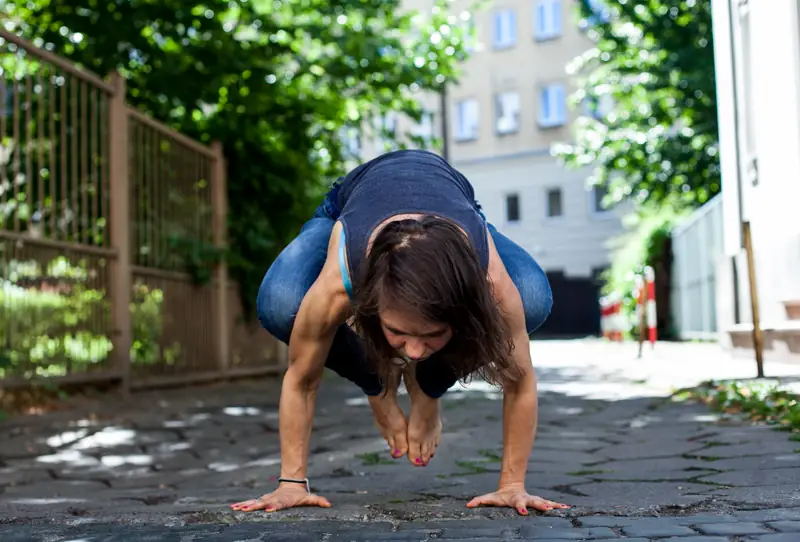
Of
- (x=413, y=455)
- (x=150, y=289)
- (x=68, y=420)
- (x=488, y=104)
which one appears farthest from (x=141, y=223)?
(x=488, y=104)

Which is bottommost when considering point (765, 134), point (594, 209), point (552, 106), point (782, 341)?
Answer: point (782, 341)

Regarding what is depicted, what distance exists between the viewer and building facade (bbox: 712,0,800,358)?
7219 millimetres

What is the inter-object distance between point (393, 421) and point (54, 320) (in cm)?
393

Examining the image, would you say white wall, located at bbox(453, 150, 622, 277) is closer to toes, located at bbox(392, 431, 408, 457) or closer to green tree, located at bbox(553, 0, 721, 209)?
green tree, located at bbox(553, 0, 721, 209)

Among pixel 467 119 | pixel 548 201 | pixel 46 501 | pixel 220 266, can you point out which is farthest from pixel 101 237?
pixel 467 119

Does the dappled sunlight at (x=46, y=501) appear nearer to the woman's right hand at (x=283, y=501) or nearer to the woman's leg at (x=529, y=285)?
the woman's right hand at (x=283, y=501)

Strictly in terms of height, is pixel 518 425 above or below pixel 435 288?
below

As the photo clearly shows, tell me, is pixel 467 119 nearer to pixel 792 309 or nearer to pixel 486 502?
pixel 792 309

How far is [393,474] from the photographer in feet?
14.3

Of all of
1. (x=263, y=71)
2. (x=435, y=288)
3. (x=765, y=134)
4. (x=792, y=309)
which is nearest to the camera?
(x=435, y=288)

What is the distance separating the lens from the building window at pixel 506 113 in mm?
33750

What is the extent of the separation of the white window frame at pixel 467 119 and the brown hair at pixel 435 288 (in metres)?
32.1

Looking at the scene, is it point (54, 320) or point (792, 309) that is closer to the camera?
point (54, 320)

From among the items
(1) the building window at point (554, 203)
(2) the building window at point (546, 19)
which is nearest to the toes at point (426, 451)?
(1) the building window at point (554, 203)
